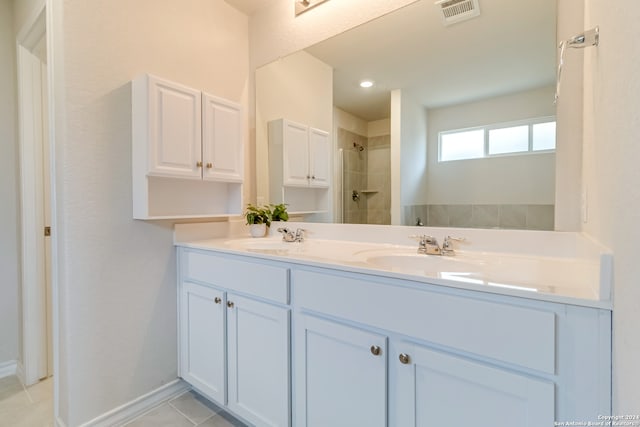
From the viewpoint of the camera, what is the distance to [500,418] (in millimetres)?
798

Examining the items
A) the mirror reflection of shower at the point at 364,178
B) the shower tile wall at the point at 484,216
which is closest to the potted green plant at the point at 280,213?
the mirror reflection of shower at the point at 364,178

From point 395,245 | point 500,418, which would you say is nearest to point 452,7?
point 395,245

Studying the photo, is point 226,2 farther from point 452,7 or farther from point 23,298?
point 23,298

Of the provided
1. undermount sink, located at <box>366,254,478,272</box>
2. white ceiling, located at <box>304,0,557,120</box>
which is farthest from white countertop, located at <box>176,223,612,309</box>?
white ceiling, located at <box>304,0,557,120</box>

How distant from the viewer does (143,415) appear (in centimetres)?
160

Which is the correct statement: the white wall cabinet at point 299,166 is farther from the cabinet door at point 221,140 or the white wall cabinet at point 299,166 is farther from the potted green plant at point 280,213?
the cabinet door at point 221,140

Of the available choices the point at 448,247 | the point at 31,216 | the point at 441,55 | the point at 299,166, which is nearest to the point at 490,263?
the point at 448,247

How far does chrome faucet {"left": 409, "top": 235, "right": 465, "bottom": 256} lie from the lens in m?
1.35

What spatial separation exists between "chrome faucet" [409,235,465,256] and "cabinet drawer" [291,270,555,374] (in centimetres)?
48

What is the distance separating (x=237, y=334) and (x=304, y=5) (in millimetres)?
1926

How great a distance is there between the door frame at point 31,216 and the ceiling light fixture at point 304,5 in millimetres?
1552

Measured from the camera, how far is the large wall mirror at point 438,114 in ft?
4.17

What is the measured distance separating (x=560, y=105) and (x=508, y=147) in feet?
0.74

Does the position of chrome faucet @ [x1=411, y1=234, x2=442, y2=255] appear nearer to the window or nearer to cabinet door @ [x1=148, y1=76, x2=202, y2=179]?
the window
